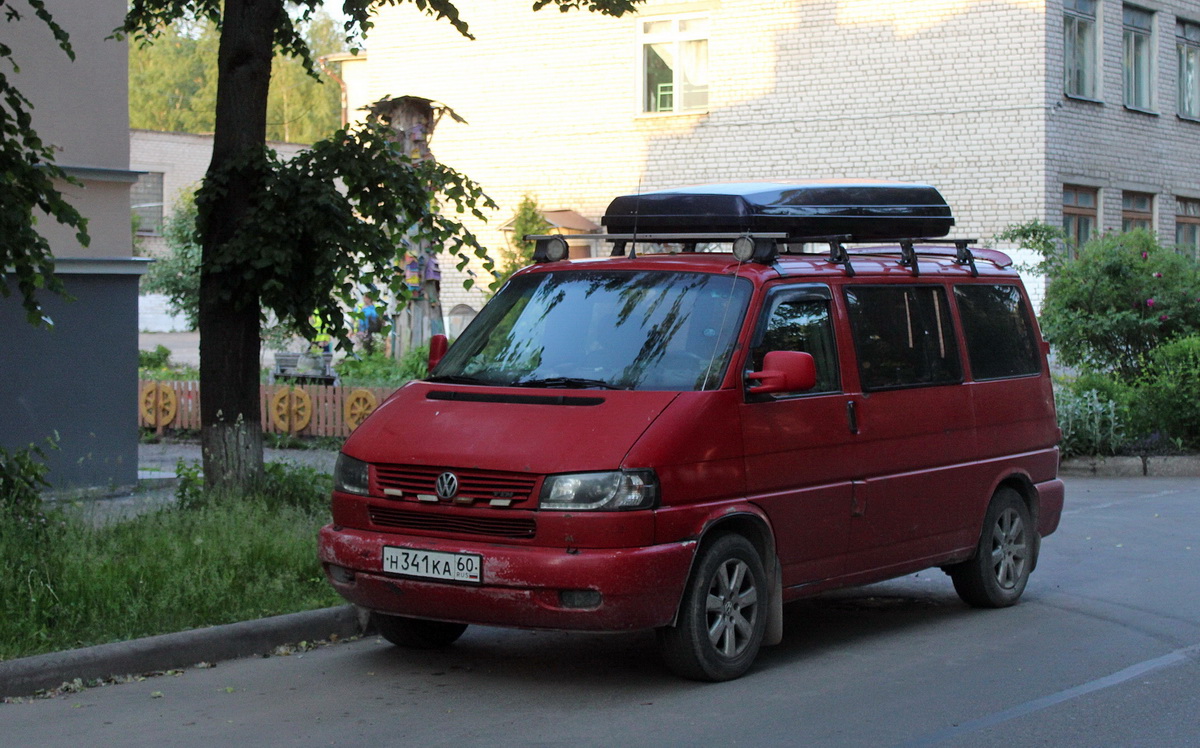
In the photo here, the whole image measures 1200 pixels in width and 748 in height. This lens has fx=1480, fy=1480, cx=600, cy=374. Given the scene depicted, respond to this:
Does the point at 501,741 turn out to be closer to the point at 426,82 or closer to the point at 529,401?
the point at 529,401

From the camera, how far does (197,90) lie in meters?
73.8

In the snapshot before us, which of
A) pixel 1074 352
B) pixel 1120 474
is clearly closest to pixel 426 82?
pixel 1074 352

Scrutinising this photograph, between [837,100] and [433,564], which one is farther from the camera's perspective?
[837,100]

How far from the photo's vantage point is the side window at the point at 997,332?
8.56 meters

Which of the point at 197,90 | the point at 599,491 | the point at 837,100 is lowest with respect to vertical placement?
the point at 599,491

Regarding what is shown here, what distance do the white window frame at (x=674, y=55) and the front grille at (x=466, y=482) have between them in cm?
2101

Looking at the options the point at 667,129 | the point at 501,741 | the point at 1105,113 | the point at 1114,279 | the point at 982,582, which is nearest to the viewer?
the point at 501,741

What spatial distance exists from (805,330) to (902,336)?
856 mm

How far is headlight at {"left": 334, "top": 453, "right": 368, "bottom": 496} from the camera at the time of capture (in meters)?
6.84

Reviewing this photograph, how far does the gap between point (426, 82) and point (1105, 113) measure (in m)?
13.2

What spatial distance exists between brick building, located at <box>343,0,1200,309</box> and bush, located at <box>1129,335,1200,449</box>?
7.54 m

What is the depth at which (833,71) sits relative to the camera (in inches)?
1000

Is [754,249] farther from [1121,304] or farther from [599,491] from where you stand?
[1121,304]

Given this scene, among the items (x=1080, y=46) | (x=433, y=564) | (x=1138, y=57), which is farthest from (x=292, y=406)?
(x=1138, y=57)
